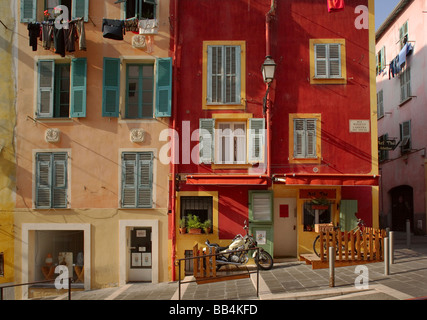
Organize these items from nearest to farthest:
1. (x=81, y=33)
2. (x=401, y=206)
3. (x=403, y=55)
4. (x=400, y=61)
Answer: (x=81, y=33)
(x=403, y=55)
(x=400, y=61)
(x=401, y=206)

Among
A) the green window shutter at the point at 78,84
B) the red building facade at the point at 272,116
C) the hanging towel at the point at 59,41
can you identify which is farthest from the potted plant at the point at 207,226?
the hanging towel at the point at 59,41

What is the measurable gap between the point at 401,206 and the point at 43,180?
17649mm

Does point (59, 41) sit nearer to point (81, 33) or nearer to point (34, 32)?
point (81, 33)

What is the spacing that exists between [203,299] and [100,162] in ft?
19.7

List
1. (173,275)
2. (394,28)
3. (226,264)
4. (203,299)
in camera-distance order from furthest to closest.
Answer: (394,28)
(173,275)
(226,264)
(203,299)

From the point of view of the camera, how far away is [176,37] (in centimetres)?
1244

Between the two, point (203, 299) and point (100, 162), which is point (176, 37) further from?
point (203, 299)

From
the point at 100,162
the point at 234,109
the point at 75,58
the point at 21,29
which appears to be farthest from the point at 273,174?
the point at 21,29

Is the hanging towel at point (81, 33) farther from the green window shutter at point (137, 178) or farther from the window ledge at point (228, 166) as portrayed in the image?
the window ledge at point (228, 166)

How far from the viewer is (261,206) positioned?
12117 mm

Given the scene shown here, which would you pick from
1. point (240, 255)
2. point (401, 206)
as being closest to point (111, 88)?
point (240, 255)

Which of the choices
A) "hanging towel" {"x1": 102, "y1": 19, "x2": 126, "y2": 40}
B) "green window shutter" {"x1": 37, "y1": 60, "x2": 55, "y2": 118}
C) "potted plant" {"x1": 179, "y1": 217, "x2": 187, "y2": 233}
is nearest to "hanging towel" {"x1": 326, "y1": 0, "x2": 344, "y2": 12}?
"hanging towel" {"x1": 102, "y1": 19, "x2": 126, "y2": 40}

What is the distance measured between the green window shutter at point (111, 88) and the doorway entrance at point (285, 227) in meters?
6.22

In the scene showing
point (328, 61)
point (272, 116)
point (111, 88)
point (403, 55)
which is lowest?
point (272, 116)
